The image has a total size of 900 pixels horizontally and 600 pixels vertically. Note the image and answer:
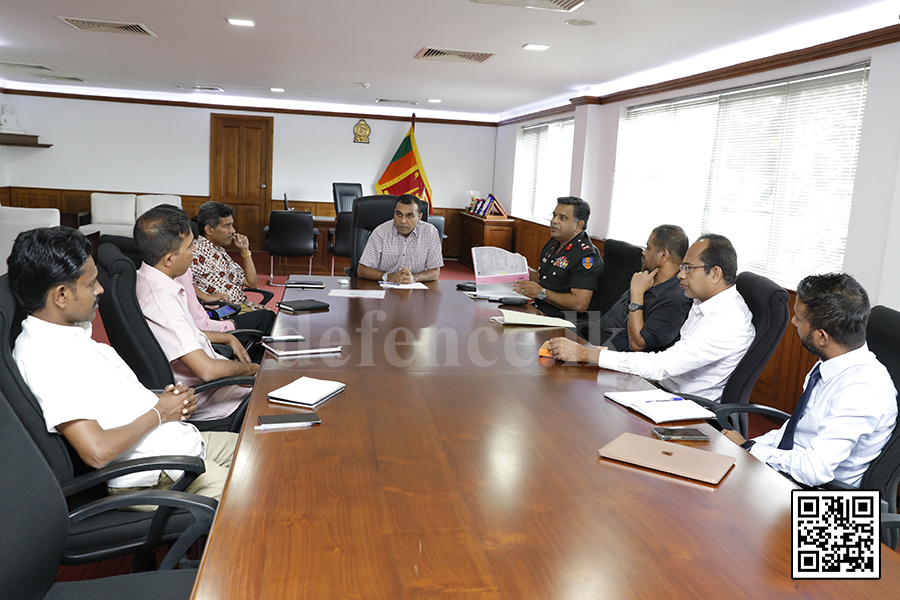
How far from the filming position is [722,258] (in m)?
2.65

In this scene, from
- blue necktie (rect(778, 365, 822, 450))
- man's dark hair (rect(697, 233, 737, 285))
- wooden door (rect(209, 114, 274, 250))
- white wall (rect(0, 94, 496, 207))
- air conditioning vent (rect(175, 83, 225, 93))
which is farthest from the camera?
wooden door (rect(209, 114, 274, 250))

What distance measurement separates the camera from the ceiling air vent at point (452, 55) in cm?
562

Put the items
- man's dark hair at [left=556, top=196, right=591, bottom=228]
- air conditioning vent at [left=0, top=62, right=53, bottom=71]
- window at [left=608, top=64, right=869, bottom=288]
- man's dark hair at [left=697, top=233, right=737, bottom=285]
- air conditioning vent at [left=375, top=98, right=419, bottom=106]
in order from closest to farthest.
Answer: man's dark hair at [left=697, top=233, right=737, bottom=285]
window at [left=608, top=64, right=869, bottom=288]
man's dark hair at [left=556, top=196, right=591, bottom=228]
air conditioning vent at [left=0, top=62, right=53, bottom=71]
air conditioning vent at [left=375, top=98, right=419, bottom=106]

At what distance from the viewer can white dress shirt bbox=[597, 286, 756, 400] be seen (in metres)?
2.49

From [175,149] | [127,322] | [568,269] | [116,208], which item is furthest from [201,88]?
[127,322]

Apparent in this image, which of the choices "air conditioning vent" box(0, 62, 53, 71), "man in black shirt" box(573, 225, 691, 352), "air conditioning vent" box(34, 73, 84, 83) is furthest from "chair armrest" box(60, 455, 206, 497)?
"air conditioning vent" box(34, 73, 84, 83)

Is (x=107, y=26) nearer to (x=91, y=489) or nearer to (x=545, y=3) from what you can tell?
(x=545, y=3)

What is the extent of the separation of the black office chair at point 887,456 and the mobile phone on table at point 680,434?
0.44 meters

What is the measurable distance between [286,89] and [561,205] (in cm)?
609

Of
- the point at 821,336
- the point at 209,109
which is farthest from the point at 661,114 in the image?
the point at 209,109

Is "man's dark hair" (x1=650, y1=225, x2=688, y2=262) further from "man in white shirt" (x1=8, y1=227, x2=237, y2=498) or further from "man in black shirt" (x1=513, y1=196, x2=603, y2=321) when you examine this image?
"man in white shirt" (x1=8, y1=227, x2=237, y2=498)

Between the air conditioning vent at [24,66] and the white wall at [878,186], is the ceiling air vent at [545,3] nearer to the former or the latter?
the white wall at [878,186]

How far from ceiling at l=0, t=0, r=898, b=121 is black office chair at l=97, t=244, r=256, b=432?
2.65m

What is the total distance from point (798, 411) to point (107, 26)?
18.7 ft
